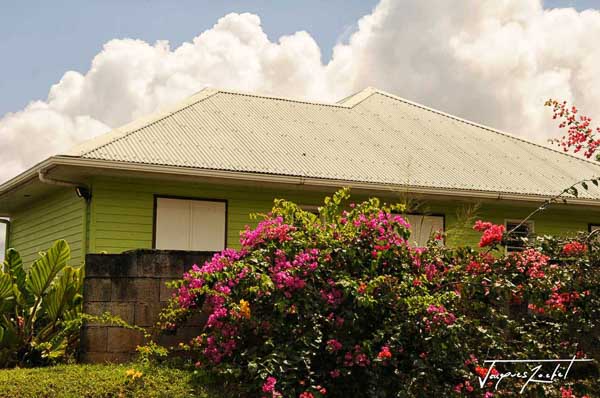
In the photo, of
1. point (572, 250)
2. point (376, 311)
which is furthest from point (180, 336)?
point (572, 250)

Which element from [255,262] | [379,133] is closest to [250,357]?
[255,262]

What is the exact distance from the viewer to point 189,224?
15273 millimetres

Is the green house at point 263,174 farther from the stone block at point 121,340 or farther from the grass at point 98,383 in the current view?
the grass at point 98,383

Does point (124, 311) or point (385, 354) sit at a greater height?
point (124, 311)

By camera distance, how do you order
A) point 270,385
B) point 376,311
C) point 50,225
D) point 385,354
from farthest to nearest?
point 50,225 < point 376,311 < point 385,354 < point 270,385

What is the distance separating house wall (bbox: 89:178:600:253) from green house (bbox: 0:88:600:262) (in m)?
0.02

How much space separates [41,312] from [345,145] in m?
9.31

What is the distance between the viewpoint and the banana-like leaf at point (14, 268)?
993 centimetres

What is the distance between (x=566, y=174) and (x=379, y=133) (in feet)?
15.3

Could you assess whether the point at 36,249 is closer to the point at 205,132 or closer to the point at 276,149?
the point at 205,132

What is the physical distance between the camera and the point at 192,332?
30.3 feet

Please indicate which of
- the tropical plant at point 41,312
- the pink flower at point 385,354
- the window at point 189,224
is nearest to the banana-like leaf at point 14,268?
the tropical plant at point 41,312

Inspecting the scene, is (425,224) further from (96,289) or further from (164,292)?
(96,289)

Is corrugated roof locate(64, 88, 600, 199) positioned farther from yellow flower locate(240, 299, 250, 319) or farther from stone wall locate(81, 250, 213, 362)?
yellow flower locate(240, 299, 250, 319)
